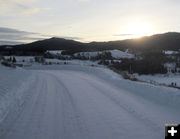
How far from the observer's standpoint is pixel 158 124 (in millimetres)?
6105

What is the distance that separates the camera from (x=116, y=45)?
5842 inches

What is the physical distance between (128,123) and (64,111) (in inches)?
98.8

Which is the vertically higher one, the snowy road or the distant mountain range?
the distant mountain range

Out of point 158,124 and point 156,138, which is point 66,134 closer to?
point 156,138

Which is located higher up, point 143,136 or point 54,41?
point 54,41

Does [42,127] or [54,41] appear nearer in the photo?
[42,127]

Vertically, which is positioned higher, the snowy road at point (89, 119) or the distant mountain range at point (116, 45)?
the distant mountain range at point (116, 45)

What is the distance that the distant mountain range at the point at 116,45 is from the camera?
121938mm

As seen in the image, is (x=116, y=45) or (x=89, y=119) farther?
(x=116, y=45)

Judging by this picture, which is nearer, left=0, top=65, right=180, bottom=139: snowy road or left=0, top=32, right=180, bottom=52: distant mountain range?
left=0, top=65, right=180, bottom=139: snowy road

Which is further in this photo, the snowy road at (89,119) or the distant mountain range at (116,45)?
the distant mountain range at (116,45)

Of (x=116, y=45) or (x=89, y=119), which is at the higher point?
(x=116, y=45)

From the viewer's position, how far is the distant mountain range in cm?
12194

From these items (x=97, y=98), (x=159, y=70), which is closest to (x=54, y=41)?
(x=159, y=70)
